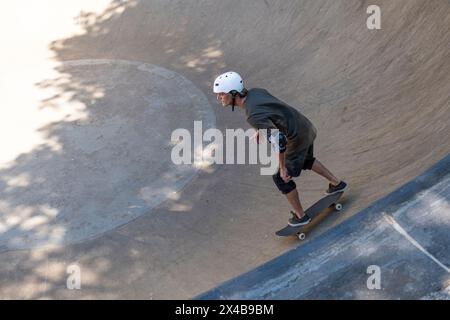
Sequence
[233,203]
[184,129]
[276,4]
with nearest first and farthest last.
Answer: [233,203] < [184,129] < [276,4]

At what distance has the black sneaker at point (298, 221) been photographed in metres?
6.06

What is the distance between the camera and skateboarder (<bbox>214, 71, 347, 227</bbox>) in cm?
534

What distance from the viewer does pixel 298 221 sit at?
6.07 metres

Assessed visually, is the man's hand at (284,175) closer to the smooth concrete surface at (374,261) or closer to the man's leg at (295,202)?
the man's leg at (295,202)

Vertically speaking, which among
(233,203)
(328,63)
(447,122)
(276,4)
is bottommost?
(233,203)

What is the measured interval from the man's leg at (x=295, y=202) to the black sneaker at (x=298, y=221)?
41 mm

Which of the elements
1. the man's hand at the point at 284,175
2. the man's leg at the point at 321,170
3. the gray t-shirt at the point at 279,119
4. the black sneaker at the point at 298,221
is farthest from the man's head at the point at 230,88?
the black sneaker at the point at 298,221

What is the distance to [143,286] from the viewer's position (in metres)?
6.25

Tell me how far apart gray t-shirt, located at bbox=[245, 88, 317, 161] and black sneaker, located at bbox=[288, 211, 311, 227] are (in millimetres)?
699

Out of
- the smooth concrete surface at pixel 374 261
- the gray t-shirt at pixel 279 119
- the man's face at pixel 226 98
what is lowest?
the smooth concrete surface at pixel 374 261

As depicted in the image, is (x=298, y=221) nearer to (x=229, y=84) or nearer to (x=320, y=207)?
(x=320, y=207)
